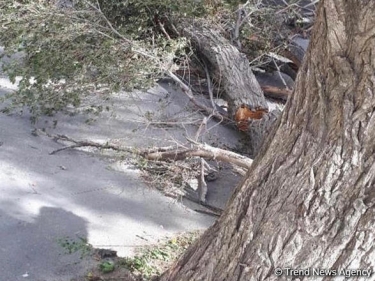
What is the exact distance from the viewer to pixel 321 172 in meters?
1.66

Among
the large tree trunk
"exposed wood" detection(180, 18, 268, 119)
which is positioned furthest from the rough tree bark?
the large tree trunk

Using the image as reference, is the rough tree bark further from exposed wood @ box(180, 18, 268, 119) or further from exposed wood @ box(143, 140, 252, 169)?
exposed wood @ box(143, 140, 252, 169)

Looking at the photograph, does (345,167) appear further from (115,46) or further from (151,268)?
(115,46)

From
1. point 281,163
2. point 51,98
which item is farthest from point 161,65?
point 281,163

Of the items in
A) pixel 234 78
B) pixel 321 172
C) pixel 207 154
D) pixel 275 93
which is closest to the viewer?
pixel 321 172

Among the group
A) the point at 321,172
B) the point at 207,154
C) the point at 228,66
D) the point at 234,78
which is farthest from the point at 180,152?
the point at 321,172

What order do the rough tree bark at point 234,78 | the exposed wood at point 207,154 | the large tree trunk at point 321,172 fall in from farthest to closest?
1. the rough tree bark at point 234,78
2. the exposed wood at point 207,154
3. the large tree trunk at point 321,172

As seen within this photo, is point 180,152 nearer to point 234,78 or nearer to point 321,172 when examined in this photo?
point 234,78

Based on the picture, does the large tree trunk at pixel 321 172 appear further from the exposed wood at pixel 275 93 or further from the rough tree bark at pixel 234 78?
the exposed wood at pixel 275 93

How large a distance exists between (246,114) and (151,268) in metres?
2.18

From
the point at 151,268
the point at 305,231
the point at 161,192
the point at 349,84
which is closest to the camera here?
the point at 349,84

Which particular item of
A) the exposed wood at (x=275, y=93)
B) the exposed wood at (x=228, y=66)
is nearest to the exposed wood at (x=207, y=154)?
the exposed wood at (x=228, y=66)

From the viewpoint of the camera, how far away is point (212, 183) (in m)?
4.02

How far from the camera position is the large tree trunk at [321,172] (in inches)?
60.3
